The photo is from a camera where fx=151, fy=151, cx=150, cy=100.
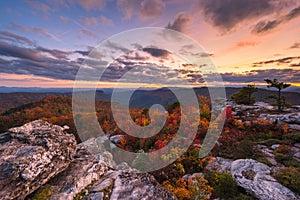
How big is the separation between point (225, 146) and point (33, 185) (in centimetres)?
1286

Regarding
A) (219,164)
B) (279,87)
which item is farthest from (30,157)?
(279,87)

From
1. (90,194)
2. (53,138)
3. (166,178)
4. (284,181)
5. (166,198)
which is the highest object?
(53,138)

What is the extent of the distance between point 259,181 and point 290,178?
4.36 ft

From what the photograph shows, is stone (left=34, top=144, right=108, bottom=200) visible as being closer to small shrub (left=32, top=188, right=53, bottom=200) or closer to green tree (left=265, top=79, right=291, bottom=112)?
small shrub (left=32, top=188, right=53, bottom=200)

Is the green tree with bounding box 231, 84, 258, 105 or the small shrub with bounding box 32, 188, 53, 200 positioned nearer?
the small shrub with bounding box 32, 188, 53, 200

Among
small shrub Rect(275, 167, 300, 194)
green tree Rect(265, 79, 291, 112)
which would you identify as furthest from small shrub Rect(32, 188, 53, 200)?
green tree Rect(265, 79, 291, 112)

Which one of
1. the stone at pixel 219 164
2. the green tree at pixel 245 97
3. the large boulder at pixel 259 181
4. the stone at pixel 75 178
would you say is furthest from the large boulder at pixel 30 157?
the green tree at pixel 245 97

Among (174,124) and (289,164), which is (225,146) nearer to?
(289,164)

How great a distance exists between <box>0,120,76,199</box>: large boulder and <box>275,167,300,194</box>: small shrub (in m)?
9.29

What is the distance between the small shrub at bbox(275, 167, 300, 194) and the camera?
6395mm

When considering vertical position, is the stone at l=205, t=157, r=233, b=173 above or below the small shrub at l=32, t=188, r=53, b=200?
below

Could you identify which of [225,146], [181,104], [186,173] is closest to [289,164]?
[225,146]

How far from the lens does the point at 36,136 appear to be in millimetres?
6121

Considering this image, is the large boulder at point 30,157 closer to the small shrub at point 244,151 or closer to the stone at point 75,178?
the stone at point 75,178
